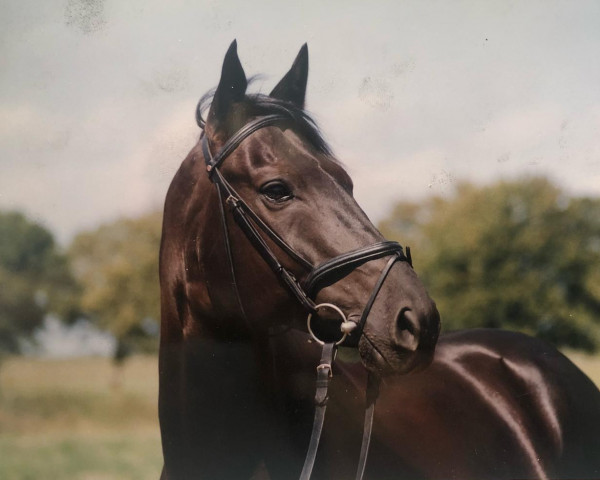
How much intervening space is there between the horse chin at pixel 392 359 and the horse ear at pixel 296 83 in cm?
121

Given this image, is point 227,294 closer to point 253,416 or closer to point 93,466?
point 253,416

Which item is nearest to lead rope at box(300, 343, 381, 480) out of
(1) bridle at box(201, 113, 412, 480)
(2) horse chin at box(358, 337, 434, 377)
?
(1) bridle at box(201, 113, 412, 480)

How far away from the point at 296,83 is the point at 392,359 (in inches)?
54.2

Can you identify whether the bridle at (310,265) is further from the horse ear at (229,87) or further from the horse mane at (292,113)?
the horse ear at (229,87)

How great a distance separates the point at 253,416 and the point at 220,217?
2.60ft

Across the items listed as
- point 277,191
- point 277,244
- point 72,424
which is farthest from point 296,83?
point 72,424

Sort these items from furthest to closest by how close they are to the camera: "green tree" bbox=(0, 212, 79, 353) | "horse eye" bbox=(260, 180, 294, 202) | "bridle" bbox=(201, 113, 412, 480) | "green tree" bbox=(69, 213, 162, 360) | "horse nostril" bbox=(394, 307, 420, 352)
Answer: "green tree" bbox=(69, 213, 162, 360)
"green tree" bbox=(0, 212, 79, 353)
"horse eye" bbox=(260, 180, 294, 202)
"bridle" bbox=(201, 113, 412, 480)
"horse nostril" bbox=(394, 307, 420, 352)

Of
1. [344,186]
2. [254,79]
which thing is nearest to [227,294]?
[344,186]

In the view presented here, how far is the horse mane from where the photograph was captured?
2.47 metres

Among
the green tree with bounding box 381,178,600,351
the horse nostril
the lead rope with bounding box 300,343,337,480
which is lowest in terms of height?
the lead rope with bounding box 300,343,337,480

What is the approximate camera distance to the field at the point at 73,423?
8.47 metres

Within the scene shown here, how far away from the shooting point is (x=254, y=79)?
274 centimetres

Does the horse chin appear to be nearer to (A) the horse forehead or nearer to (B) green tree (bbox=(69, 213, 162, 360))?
(A) the horse forehead

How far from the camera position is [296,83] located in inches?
112
